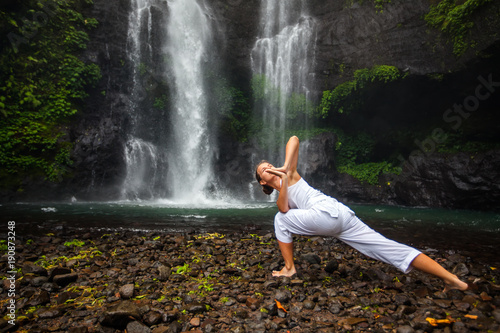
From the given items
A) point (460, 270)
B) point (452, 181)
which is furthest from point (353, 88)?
point (460, 270)

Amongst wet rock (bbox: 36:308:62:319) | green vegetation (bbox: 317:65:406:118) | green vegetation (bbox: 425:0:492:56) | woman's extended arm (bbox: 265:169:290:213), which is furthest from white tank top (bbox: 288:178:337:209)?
green vegetation (bbox: 317:65:406:118)

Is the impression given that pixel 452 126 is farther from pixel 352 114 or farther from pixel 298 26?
pixel 298 26

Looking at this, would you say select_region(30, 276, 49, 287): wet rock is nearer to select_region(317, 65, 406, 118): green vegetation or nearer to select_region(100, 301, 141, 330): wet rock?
select_region(100, 301, 141, 330): wet rock

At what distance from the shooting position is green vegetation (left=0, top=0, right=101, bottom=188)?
12.4m

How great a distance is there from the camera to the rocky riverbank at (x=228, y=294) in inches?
96.4

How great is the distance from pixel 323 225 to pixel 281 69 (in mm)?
17129

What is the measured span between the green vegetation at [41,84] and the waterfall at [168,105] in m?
2.56

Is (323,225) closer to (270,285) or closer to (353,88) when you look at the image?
(270,285)

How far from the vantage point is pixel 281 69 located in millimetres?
18734

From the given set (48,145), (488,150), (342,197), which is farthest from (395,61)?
(48,145)

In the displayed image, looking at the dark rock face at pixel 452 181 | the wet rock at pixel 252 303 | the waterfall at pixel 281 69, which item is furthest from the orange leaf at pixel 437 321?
the waterfall at pixel 281 69

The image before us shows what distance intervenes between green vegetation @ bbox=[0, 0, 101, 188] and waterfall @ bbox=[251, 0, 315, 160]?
392 inches

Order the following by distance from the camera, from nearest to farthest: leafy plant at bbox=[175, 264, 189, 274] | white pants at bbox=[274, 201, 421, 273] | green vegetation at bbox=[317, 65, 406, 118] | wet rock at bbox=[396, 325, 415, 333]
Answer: wet rock at bbox=[396, 325, 415, 333] < white pants at bbox=[274, 201, 421, 273] < leafy plant at bbox=[175, 264, 189, 274] < green vegetation at bbox=[317, 65, 406, 118]

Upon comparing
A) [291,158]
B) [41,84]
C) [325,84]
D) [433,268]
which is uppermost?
[325,84]
